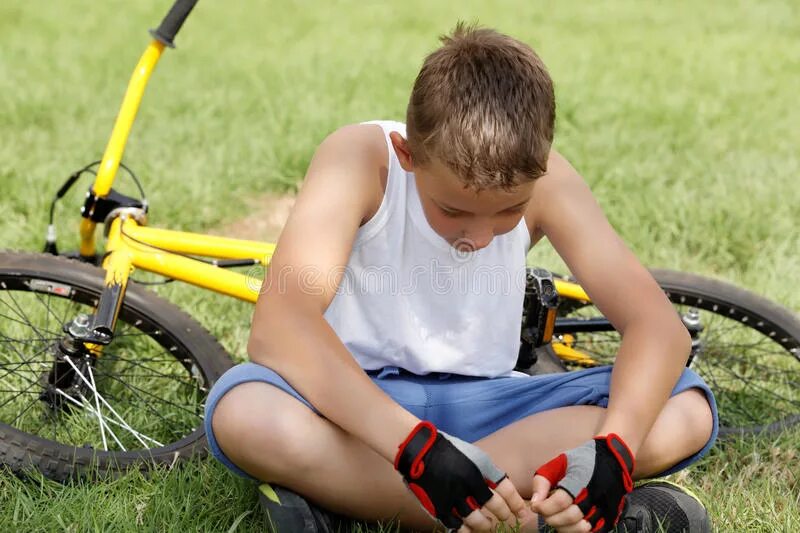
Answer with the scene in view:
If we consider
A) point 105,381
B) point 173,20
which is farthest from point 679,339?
point 173,20

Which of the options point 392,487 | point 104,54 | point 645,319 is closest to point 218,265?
point 392,487

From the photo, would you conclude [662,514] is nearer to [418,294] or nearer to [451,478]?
[451,478]

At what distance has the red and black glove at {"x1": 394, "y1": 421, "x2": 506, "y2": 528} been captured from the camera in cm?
173

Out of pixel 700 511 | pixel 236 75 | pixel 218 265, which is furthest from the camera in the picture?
pixel 236 75

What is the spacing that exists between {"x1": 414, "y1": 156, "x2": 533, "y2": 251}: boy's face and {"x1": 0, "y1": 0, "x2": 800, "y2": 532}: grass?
2.41 ft

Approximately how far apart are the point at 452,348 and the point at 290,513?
518 mm

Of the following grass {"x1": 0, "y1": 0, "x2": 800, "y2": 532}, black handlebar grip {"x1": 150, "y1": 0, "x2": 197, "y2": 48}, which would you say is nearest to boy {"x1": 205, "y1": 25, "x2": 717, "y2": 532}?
grass {"x1": 0, "y1": 0, "x2": 800, "y2": 532}

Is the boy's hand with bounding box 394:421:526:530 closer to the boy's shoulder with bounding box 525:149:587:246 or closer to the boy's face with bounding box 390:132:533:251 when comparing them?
the boy's face with bounding box 390:132:533:251

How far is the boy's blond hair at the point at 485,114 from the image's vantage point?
6.06 ft

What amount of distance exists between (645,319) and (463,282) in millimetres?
394

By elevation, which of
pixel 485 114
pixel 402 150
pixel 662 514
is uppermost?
pixel 485 114

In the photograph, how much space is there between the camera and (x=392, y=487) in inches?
→ 78.8

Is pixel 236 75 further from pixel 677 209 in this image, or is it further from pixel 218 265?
pixel 218 265

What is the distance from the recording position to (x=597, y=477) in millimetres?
1786
